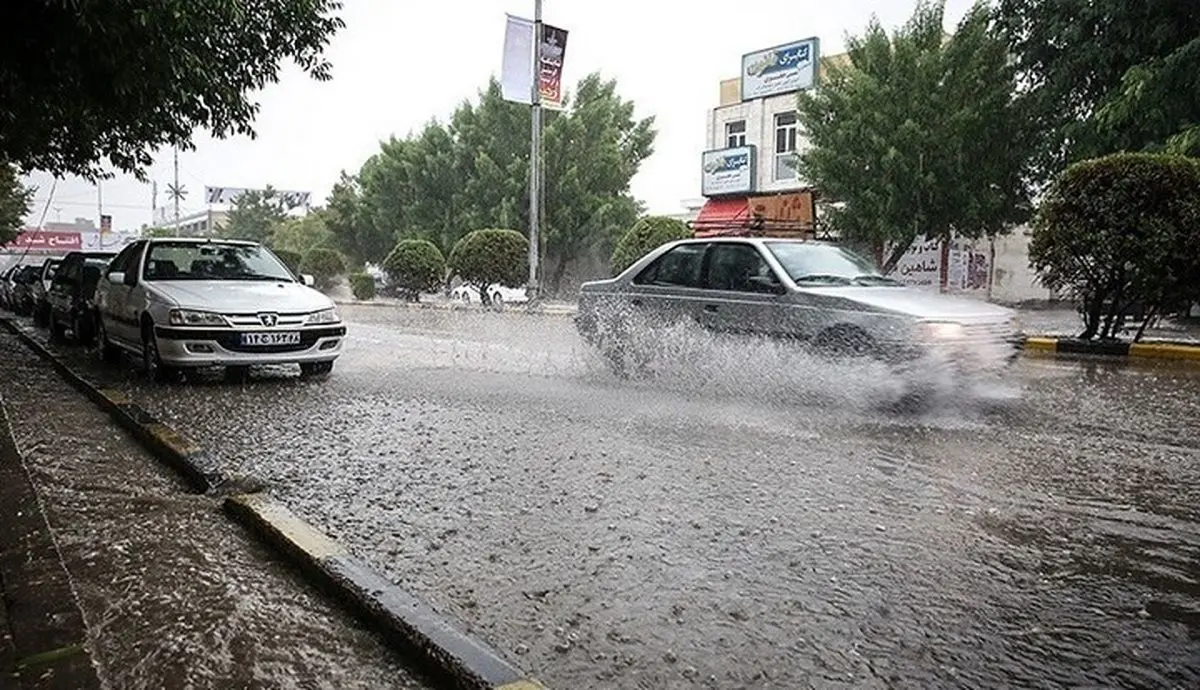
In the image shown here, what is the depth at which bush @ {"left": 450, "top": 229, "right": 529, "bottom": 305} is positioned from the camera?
1225 inches

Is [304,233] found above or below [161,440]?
above

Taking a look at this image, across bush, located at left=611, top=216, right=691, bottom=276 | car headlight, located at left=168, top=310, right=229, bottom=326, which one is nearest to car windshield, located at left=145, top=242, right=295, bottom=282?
car headlight, located at left=168, top=310, right=229, bottom=326

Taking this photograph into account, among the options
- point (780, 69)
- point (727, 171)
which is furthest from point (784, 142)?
point (780, 69)

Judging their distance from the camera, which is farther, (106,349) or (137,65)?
(106,349)

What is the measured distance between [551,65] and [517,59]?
1390 millimetres

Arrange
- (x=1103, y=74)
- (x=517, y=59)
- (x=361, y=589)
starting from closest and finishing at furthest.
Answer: (x=361, y=589)
(x=1103, y=74)
(x=517, y=59)

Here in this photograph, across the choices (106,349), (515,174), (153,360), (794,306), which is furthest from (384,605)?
(515,174)

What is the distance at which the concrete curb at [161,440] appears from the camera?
15.7 feet

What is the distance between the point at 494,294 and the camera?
31.9m

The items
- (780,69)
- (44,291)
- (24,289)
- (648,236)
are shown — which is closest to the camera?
(44,291)

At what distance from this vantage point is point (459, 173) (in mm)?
44312

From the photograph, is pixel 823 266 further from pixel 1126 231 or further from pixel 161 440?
pixel 1126 231

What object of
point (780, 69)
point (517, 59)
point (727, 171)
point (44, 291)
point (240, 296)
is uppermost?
point (780, 69)

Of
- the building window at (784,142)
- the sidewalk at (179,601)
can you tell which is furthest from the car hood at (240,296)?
the building window at (784,142)
